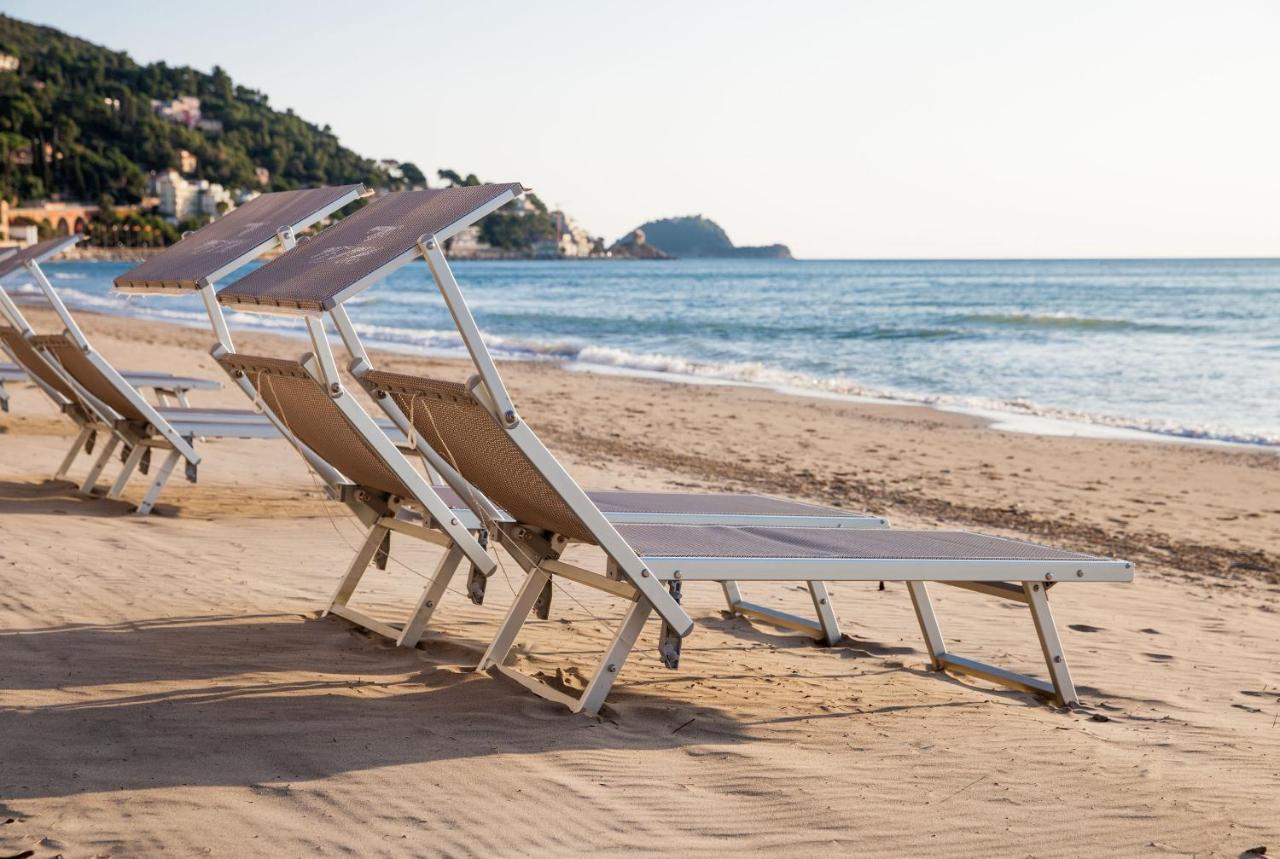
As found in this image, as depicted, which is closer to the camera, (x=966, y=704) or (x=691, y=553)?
(x=691, y=553)

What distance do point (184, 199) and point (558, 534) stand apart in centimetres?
13241

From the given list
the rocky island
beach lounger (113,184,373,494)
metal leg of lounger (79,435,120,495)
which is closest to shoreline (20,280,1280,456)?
metal leg of lounger (79,435,120,495)

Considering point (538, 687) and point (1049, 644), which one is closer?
point (538, 687)

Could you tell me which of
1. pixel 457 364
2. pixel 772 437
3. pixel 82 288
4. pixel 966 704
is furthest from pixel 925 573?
pixel 82 288

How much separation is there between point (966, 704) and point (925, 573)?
0.52m

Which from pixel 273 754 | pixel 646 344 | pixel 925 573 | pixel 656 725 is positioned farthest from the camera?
pixel 646 344

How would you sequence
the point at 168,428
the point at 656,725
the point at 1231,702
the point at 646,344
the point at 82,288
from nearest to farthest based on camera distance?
the point at 656,725
the point at 1231,702
the point at 168,428
the point at 646,344
the point at 82,288

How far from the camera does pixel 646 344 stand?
29.3 metres

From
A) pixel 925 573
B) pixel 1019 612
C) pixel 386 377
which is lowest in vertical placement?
pixel 1019 612

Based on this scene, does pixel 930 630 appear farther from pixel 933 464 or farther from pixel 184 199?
pixel 184 199

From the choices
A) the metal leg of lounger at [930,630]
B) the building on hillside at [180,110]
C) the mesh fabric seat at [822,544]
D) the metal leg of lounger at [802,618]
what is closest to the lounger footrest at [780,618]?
the metal leg of lounger at [802,618]

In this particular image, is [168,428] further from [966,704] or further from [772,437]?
[772,437]

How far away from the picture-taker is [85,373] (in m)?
7.22

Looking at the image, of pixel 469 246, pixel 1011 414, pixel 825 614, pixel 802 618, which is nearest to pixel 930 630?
pixel 825 614
